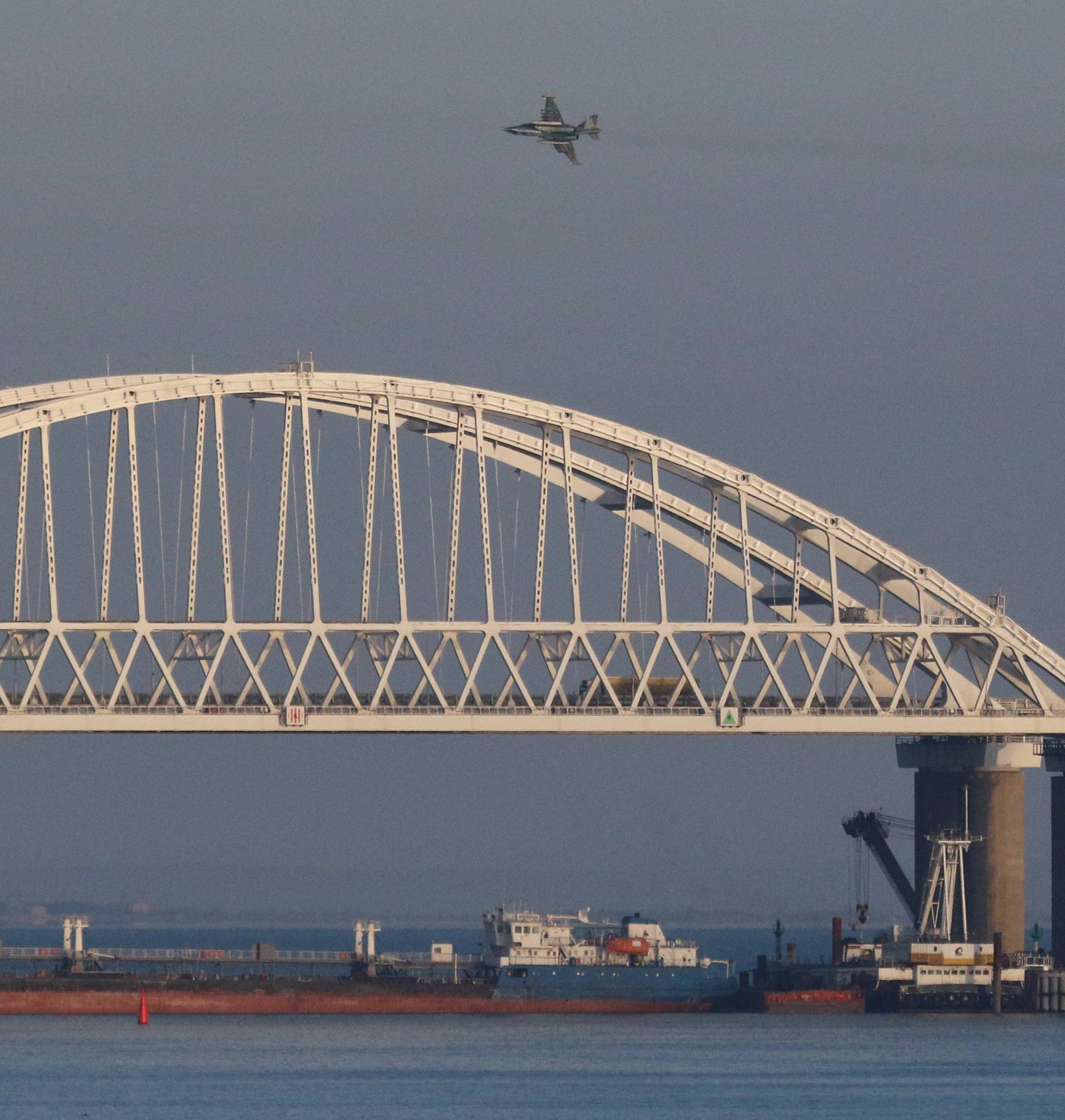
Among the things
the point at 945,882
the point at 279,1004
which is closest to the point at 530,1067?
the point at 279,1004

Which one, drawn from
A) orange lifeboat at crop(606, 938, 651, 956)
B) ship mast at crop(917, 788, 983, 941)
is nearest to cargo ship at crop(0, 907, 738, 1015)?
orange lifeboat at crop(606, 938, 651, 956)

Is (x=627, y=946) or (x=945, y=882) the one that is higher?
(x=945, y=882)

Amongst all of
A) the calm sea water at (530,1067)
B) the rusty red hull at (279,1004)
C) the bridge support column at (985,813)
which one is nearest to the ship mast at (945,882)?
the bridge support column at (985,813)

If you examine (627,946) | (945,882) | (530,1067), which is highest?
(945,882)

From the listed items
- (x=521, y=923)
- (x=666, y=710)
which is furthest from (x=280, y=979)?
(x=666, y=710)

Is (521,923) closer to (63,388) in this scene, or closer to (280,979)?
(280,979)

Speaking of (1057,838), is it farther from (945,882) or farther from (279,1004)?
(279,1004)

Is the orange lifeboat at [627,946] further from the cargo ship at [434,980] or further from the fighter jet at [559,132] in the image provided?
the fighter jet at [559,132]
